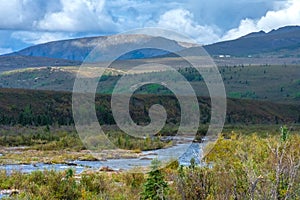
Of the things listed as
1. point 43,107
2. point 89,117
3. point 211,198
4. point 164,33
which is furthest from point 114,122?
point 211,198

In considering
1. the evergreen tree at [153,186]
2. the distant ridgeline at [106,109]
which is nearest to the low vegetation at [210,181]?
the evergreen tree at [153,186]

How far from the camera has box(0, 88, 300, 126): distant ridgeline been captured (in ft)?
323

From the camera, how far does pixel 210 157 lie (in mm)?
29062

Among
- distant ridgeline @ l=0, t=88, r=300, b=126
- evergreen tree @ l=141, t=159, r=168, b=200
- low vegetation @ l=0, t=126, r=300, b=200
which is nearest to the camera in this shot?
low vegetation @ l=0, t=126, r=300, b=200

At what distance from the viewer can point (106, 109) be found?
109 metres

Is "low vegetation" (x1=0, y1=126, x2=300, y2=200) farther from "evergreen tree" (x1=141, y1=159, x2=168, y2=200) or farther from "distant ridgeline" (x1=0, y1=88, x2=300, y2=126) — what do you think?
"distant ridgeline" (x1=0, y1=88, x2=300, y2=126)

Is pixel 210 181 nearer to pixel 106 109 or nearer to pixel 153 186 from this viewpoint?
pixel 153 186

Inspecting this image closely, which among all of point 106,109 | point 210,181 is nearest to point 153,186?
point 210,181

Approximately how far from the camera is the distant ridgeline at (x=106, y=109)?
98.4 meters

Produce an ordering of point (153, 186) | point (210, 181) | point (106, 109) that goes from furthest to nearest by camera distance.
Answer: point (106, 109) → point (153, 186) → point (210, 181)

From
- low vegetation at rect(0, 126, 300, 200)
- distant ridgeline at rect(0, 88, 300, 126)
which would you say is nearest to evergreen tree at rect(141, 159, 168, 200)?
low vegetation at rect(0, 126, 300, 200)

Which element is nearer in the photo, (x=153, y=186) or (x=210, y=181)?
(x=210, y=181)

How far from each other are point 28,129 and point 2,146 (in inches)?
671

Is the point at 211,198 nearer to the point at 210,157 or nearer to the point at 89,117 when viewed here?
the point at 210,157
